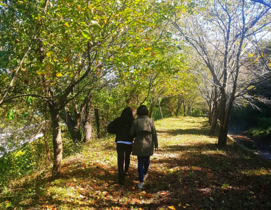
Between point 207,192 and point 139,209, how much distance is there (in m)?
1.82

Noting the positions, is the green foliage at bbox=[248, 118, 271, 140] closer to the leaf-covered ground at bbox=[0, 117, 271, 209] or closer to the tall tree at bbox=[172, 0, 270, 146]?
the tall tree at bbox=[172, 0, 270, 146]

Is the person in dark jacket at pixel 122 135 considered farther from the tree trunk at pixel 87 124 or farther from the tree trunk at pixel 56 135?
the tree trunk at pixel 87 124

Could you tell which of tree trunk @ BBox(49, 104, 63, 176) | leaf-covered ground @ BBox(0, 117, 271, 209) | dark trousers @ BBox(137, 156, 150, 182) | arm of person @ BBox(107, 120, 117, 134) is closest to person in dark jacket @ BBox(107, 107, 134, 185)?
arm of person @ BBox(107, 120, 117, 134)

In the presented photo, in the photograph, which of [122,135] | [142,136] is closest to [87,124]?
[122,135]

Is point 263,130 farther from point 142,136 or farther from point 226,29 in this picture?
point 142,136

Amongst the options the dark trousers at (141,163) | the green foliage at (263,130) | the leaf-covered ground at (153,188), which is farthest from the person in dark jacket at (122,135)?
the green foliage at (263,130)

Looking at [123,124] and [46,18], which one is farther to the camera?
[123,124]

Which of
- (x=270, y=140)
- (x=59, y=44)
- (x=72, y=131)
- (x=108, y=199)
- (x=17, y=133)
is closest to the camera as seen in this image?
(x=108, y=199)

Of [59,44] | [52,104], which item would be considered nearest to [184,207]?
[52,104]

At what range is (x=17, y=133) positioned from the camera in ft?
32.2

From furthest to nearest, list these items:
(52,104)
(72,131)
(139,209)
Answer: (72,131) → (52,104) → (139,209)

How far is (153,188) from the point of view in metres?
4.97

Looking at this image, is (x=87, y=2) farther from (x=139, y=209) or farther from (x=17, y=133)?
(x=17, y=133)

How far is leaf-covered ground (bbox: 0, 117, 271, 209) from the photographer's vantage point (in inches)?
161
